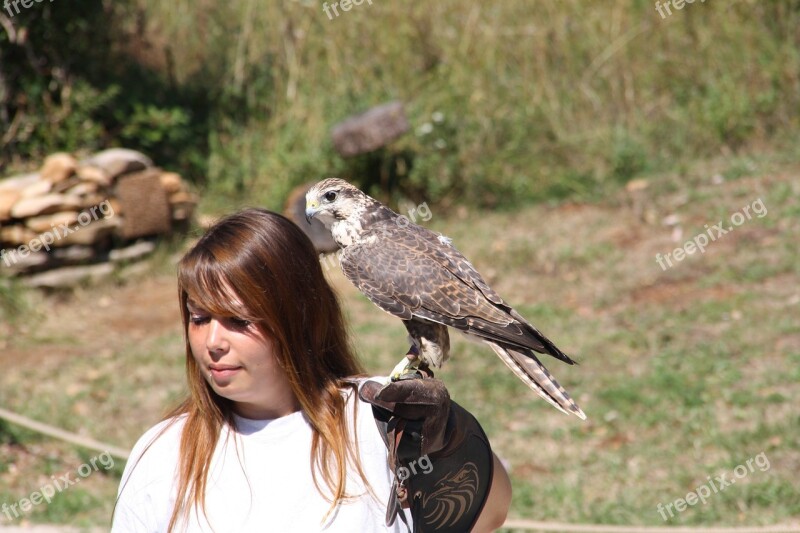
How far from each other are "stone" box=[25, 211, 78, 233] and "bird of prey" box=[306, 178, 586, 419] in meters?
5.06

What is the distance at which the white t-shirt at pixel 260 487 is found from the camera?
75.6 inches

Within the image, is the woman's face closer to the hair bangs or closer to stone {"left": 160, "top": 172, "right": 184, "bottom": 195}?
the hair bangs

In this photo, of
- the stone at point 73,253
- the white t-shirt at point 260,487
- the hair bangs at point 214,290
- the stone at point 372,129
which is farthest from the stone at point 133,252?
the hair bangs at point 214,290

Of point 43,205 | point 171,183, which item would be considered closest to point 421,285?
point 43,205

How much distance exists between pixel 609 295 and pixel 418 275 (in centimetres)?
432

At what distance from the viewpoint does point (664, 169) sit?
8.10 metres

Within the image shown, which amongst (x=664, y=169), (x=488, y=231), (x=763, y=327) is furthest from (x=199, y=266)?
(x=664, y=169)

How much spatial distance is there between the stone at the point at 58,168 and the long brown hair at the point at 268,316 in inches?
216

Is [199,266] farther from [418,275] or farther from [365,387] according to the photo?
[418,275]

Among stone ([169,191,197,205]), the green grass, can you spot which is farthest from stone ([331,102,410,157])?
stone ([169,191,197,205])

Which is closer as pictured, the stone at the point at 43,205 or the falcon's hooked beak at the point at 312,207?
the falcon's hooked beak at the point at 312,207

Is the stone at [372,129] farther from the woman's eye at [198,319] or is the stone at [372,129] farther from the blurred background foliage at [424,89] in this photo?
the woman's eye at [198,319]

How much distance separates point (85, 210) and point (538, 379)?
5.76 m

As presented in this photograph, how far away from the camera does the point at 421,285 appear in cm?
232
